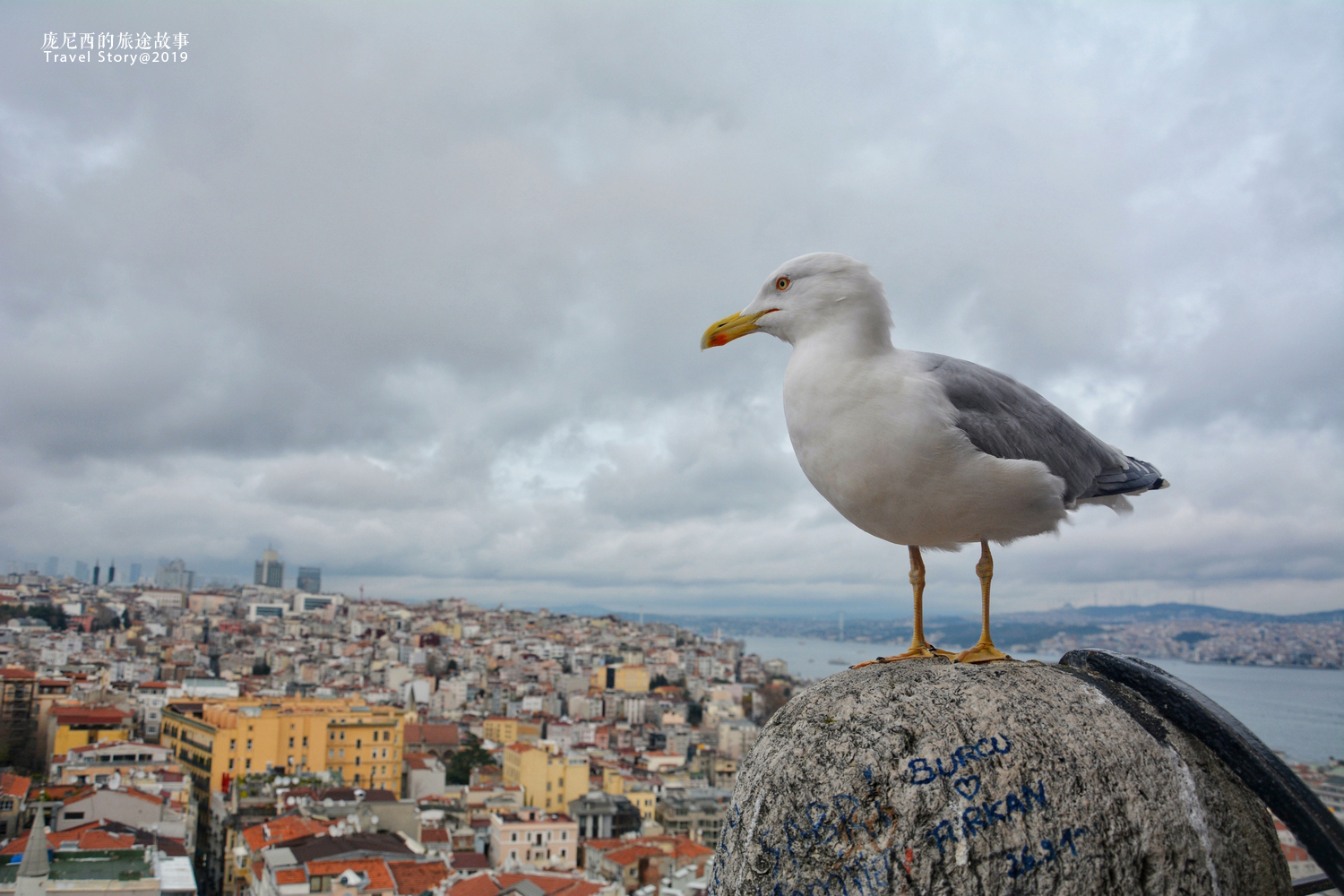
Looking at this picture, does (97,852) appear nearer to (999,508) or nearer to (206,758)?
(206,758)

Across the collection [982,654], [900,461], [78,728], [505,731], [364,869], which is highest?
[900,461]

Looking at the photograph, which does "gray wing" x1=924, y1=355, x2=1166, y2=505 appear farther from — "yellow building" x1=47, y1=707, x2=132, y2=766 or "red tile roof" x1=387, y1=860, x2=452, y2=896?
"yellow building" x1=47, y1=707, x2=132, y2=766

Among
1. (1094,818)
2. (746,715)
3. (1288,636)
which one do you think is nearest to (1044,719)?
(1094,818)

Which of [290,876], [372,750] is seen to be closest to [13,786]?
[290,876]

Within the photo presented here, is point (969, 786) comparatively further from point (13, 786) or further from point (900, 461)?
point (13, 786)

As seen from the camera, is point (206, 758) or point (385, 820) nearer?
point (385, 820)

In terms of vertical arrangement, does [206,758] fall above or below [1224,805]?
below

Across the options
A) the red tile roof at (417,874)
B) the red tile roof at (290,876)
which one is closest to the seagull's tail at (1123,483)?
the red tile roof at (290,876)
